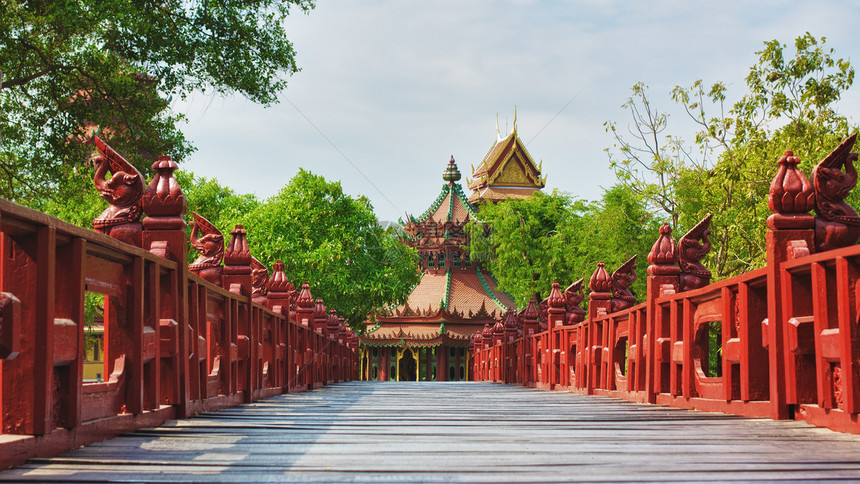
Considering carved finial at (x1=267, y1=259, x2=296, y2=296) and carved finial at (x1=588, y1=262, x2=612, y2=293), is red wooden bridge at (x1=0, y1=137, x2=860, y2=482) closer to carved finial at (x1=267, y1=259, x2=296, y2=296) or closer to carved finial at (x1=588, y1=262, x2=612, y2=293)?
carved finial at (x1=588, y1=262, x2=612, y2=293)

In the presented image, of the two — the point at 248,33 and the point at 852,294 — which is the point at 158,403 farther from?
the point at 248,33

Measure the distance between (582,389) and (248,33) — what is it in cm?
887

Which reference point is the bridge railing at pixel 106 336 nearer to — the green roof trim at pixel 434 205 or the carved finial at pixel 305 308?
the carved finial at pixel 305 308

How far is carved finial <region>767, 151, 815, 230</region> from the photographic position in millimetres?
4969

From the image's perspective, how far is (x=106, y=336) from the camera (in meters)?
4.39

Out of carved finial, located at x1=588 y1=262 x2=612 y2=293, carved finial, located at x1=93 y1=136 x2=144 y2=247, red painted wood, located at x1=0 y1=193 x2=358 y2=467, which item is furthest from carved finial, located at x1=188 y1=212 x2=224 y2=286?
carved finial, located at x1=588 y1=262 x2=612 y2=293

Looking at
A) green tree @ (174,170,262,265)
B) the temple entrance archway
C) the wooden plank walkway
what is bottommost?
the temple entrance archway

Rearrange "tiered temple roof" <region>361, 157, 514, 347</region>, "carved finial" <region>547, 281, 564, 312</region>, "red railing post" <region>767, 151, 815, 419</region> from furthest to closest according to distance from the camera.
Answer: "tiered temple roof" <region>361, 157, 514, 347</region> < "carved finial" <region>547, 281, 564, 312</region> < "red railing post" <region>767, 151, 815, 419</region>

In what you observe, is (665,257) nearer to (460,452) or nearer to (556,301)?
(460,452)

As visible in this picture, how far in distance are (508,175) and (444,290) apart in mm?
7412

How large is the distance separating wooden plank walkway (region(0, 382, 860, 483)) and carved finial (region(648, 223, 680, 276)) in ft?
7.54

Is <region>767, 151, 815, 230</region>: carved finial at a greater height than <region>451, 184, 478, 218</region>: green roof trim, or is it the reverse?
<region>451, 184, 478, 218</region>: green roof trim

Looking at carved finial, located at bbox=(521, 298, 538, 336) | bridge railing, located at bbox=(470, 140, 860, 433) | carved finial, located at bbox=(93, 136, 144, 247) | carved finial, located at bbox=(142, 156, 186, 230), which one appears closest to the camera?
bridge railing, located at bbox=(470, 140, 860, 433)

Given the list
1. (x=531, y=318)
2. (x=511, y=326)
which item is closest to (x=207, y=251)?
(x=531, y=318)
